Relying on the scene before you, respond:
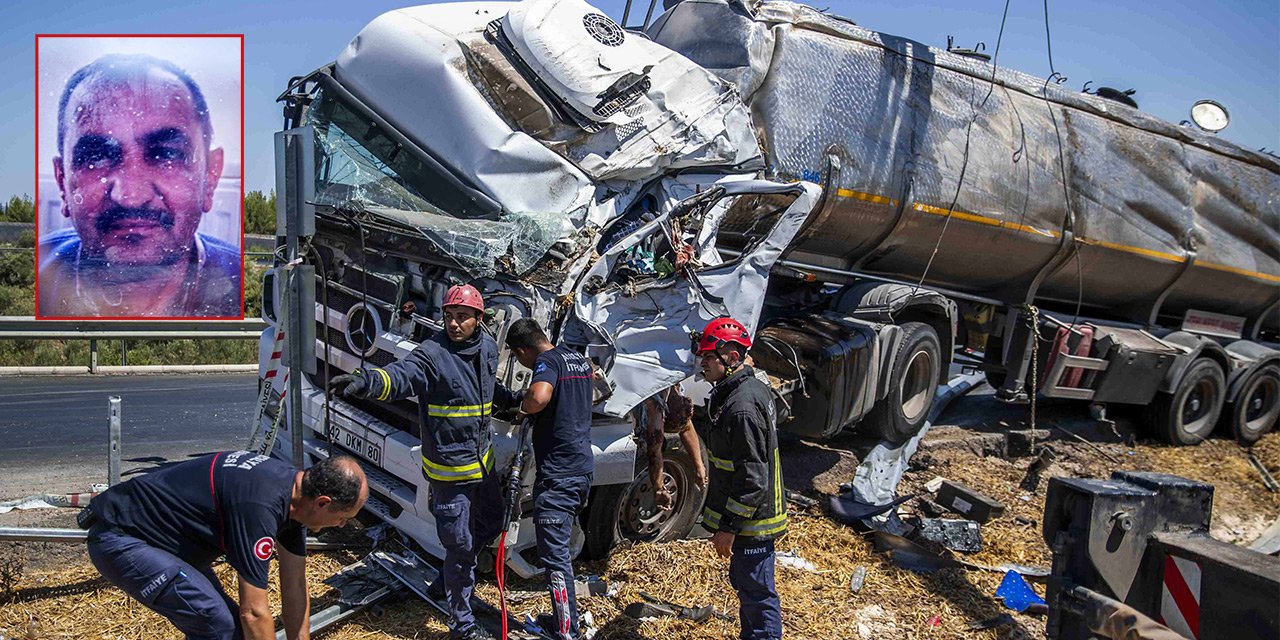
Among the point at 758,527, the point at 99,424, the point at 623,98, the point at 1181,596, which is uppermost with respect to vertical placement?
the point at 623,98

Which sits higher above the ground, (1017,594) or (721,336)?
(721,336)

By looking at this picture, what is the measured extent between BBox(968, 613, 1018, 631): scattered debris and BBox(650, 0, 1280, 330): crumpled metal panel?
2.75 meters

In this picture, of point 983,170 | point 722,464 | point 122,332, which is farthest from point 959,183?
point 122,332

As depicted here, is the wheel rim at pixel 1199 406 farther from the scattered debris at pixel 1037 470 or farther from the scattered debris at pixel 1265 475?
the scattered debris at pixel 1037 470

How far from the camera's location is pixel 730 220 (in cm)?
610

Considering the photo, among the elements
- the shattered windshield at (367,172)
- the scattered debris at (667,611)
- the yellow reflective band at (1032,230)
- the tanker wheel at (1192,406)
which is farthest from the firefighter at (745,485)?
the tanker wheel at (1192,406)

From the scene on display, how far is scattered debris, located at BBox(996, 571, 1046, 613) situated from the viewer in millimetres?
5363

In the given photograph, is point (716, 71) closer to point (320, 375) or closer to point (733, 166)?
point (733, 166)

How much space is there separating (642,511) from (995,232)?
441 cm

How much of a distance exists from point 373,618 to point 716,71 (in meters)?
4.15

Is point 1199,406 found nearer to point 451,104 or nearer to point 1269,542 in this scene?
point 1269,542

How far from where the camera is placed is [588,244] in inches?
200

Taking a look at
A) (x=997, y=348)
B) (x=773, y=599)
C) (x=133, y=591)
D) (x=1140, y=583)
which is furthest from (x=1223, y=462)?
(x=133, y=591)

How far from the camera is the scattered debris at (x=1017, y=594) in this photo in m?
5.36
